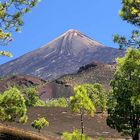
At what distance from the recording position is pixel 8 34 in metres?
20.5

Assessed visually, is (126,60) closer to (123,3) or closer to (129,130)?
(123,3)

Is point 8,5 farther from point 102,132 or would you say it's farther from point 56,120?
point 56,120

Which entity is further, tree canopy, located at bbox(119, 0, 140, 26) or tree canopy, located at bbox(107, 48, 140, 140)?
tree canopy, located at bbox(107, 48, 140, 140)

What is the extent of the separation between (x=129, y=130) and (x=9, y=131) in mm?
45890

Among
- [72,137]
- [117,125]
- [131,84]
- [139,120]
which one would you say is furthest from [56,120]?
[131,84]

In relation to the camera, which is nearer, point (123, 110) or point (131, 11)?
point (131, 11)

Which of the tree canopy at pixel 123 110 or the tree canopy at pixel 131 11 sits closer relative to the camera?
the tree canopy at pixel 131 11

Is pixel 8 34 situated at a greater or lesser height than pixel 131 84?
greater

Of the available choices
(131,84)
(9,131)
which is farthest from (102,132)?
(131,84)

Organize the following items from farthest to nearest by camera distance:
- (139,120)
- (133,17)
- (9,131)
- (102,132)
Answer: (102,132) → (139,120) → (9,131) → (133,17)

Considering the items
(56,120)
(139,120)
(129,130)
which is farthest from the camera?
(56,120)

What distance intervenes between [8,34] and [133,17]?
20.8 ft

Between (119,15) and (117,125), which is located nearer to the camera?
(119,15)

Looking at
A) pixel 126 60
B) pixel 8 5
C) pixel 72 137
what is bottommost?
pixel 72 137
